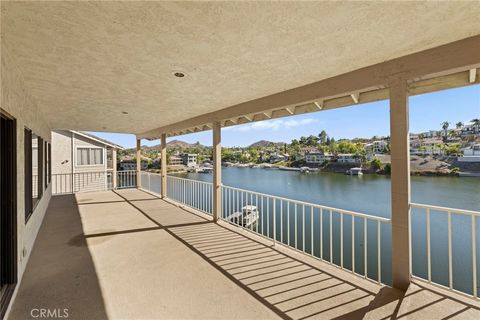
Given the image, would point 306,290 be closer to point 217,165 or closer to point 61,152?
point 217,165

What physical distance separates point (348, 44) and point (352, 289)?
2427 mm

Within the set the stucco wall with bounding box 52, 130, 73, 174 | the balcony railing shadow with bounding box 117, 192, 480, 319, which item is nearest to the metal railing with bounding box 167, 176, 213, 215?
the balcony railing shadow with bounding box 117, 192, 480, 319

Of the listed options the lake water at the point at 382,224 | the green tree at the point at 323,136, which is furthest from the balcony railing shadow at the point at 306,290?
the green tree at the point at 323,136

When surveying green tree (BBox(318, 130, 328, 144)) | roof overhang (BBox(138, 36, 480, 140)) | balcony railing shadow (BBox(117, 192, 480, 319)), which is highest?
green tree (BBox(318, 130, 328, 144))

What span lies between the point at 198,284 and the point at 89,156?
1249cm

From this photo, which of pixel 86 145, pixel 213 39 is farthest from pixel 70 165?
pixel 213 39

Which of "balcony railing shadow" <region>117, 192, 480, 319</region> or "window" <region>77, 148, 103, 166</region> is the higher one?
"window" <region>77, 148, 103, 166</region>

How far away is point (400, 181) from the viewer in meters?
2.35

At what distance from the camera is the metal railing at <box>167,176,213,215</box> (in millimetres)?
5539

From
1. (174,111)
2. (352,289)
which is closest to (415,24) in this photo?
(352,289)

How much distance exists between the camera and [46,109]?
4.66 metres

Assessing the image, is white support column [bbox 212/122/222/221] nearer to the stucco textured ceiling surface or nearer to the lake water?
the lake water

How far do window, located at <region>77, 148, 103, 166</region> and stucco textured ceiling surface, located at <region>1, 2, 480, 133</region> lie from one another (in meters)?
10.1

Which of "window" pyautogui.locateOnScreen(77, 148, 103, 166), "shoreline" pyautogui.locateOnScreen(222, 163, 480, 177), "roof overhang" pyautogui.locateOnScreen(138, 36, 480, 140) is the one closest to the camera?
"roof overhang" pyautogui.locateOnScreen(138, 36, 480, 140)
